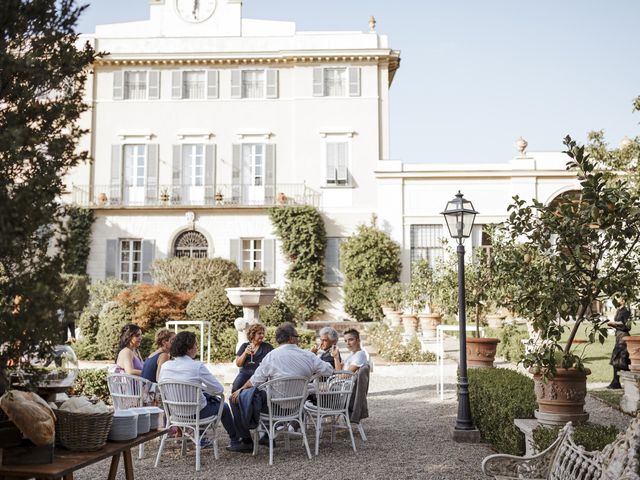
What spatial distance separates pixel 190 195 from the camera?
70.7 feet

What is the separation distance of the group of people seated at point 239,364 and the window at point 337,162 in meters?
14.9

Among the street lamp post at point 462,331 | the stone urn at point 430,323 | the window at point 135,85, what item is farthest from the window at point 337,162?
the street lamp post at point 462,331

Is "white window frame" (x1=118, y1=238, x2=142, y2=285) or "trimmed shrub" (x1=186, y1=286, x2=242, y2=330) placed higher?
"white window frame" (x1=118, y1=238, x2=142, y2=285)

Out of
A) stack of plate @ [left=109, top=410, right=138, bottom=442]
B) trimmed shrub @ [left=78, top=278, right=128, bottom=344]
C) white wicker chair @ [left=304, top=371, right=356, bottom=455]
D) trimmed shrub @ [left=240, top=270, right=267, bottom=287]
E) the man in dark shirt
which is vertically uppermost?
trimmed shrub @ [left=240, top=270, right=267, bottom=287]

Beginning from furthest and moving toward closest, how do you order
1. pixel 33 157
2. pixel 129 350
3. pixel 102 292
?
pixel 102 292
pixel 129 350
pixel 33 157

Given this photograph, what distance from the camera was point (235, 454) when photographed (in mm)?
5797

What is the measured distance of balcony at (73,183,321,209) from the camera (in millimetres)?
21172

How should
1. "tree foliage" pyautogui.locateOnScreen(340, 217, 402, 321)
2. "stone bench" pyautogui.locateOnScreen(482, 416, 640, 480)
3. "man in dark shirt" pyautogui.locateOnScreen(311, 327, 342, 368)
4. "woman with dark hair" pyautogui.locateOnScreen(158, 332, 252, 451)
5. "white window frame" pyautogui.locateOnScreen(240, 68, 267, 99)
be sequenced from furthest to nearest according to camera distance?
"white window frame" pyautogui.locateOnScreen(240, 68, 267, 99), "tree foliage" pyautogui.locateOnScreen(340, 217, 402, 321), "man in dark shirt" pyautogui.locateOnScreen(311, 327, 342, 368), "woman with dark hair" pyautogui.locateOnScreen(158, 332, 252, 451), "stone bench" pyautogui.locateOnScreen(482, 416, 640, 480)

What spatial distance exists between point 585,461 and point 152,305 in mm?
10741

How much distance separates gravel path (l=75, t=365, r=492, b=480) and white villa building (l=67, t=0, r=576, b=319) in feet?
45.0

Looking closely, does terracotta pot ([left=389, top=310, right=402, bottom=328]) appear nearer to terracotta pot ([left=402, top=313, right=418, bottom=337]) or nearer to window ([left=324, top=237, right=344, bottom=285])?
terracotta pot ([left=402, top=313, right=418, bottom=337])

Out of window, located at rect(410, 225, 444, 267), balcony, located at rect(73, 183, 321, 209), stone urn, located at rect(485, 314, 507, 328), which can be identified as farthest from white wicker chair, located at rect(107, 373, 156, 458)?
window, located at rect(410, 225, 444, 267)

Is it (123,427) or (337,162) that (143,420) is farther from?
(337,162)

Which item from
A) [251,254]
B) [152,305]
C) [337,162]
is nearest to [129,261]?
[251,254]
